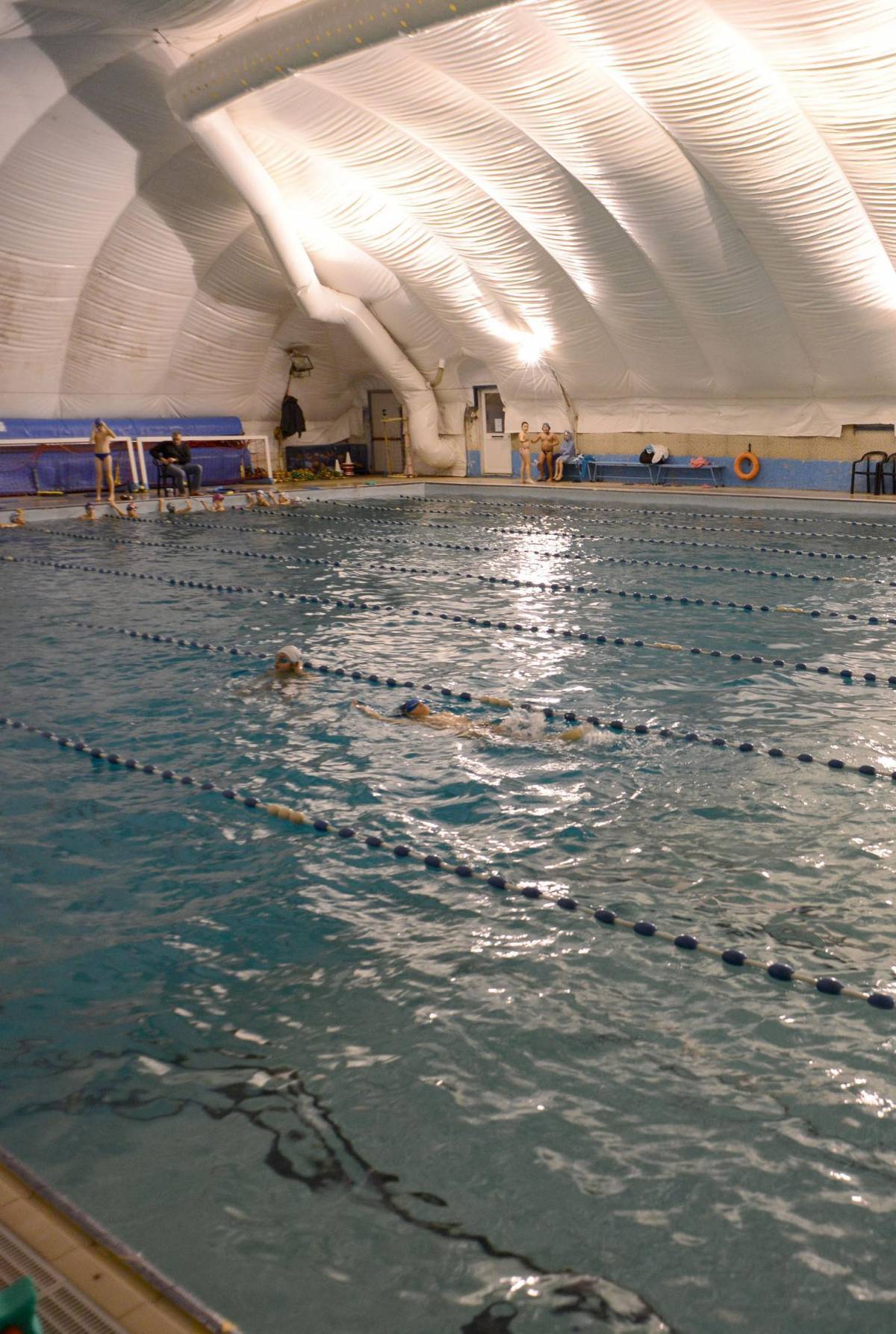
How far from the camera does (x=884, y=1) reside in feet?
38.9

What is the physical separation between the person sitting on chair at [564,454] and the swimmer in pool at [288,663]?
17183mm

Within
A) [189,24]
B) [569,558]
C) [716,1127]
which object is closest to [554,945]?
[716,1127]

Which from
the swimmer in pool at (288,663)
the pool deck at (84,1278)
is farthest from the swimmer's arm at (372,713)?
the pool deck at (84,1278)

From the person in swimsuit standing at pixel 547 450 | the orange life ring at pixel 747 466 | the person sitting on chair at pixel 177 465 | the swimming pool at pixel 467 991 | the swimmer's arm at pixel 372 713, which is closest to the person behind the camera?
the swimming pool at pixel 467 991

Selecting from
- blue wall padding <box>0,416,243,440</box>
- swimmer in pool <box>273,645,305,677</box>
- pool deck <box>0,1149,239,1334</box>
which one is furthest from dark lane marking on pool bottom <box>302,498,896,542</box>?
pool deck <box>0,1149,239,1334</box>

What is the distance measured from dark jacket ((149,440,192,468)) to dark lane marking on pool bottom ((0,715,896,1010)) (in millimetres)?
16090

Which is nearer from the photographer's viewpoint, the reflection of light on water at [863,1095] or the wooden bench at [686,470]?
the reflection of light on water at [863,1095]

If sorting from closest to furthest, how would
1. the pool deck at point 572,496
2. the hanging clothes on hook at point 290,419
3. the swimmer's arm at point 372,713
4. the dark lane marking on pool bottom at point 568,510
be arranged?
the swimmer's arm at point 372,713, the dark lane marking on pool bottom at point 568,510, the pool deck at point 572,496, the hanging clothes on hook at point 290,419

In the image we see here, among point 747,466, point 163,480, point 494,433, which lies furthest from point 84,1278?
point 494,433

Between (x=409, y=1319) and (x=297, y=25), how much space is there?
1565 cm

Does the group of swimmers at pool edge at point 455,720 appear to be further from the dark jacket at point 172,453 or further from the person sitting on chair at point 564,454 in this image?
the person sitting on chair at point 564,454

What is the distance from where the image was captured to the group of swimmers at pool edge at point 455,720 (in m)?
6.48

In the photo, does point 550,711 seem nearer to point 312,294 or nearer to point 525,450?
point 312,294

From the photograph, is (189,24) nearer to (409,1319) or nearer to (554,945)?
(554,945)
